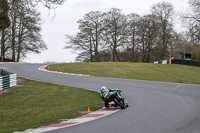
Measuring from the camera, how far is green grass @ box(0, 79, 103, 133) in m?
8.77

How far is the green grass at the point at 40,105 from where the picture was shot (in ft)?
28.8

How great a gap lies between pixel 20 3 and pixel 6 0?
5.77 ft

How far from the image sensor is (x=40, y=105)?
1217 cm

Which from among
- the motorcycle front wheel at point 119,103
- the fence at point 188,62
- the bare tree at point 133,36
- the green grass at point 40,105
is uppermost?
the bare tree at point 133,36

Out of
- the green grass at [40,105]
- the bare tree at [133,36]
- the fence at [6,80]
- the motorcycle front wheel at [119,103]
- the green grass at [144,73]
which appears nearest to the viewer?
the green grass at [40,105]

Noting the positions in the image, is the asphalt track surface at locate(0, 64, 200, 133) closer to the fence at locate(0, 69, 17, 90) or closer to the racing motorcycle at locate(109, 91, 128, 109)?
the racing motorcycle at locate(109, 91, 128, 109)

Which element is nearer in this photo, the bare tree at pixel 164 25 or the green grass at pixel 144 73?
the green grass at pixel 144 73

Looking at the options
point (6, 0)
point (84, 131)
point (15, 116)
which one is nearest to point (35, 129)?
point (84, 131)

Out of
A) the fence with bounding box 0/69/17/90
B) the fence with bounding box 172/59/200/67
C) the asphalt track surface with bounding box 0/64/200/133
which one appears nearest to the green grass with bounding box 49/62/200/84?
the fence with bounding box 172/59/200/67

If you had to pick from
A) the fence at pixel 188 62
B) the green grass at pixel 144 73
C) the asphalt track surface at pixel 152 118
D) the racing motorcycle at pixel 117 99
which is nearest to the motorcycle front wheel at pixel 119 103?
the racing motorcycle at pixel 117 99

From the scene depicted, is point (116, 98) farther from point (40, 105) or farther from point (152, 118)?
point (40, 105)

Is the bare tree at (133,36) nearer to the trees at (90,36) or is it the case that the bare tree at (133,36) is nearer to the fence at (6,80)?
the trees at (90,36)

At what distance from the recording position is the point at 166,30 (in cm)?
5106

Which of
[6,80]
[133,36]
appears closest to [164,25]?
[133,36]
